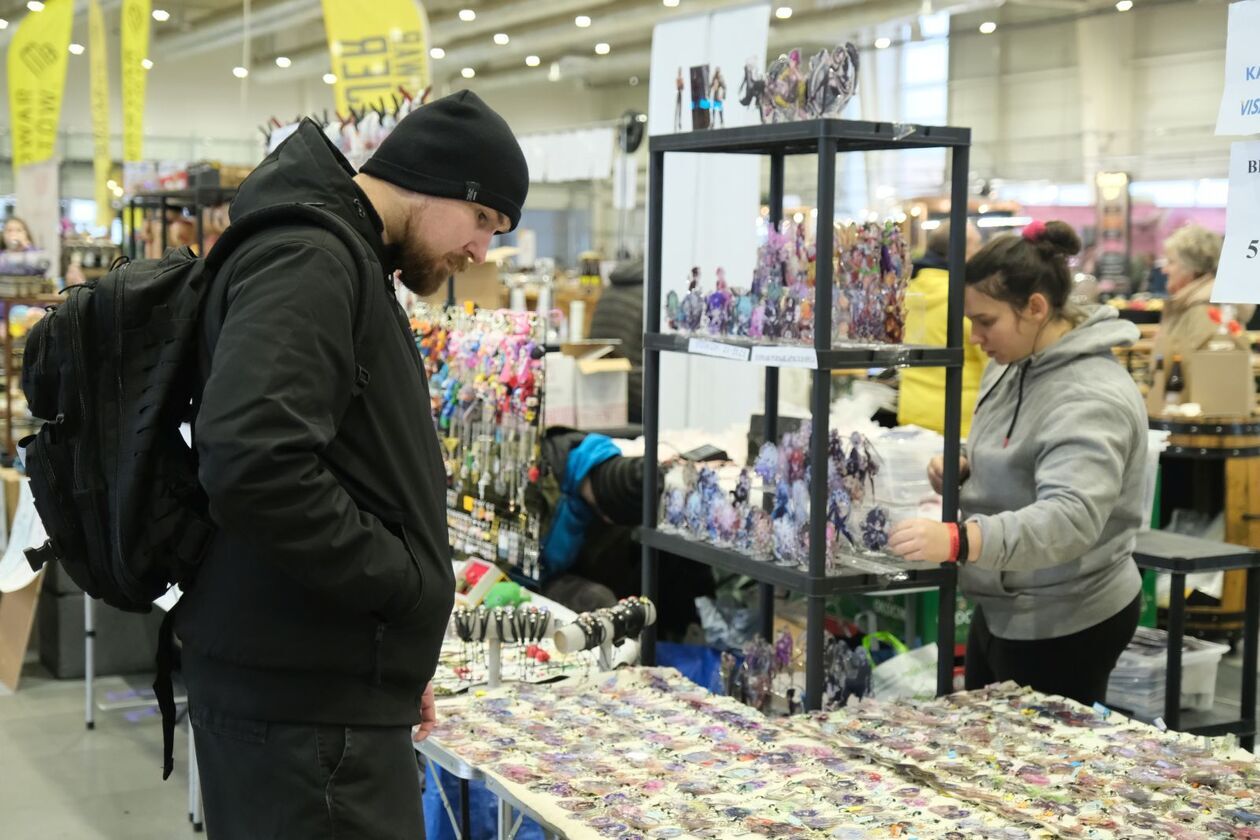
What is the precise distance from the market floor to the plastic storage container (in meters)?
0.22

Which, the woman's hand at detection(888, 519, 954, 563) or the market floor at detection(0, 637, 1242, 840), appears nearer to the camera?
the woman's hand at detection(888, 519, 954, 563)

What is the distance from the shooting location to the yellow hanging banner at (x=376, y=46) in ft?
21.1

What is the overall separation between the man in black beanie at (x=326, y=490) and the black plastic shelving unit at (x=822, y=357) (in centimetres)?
96

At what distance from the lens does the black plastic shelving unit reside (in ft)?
9.00

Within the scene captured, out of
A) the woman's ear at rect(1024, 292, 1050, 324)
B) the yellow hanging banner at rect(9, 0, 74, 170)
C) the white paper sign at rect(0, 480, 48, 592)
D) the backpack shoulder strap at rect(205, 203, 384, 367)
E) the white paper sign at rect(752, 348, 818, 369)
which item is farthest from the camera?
the yellow hanging banner at rect(9, 0, 74, 170)

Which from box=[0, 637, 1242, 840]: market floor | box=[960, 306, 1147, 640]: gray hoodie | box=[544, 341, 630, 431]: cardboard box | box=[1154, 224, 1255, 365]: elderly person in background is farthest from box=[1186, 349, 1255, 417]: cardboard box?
box=[960, 306, 1147, 640]: gray hoodie

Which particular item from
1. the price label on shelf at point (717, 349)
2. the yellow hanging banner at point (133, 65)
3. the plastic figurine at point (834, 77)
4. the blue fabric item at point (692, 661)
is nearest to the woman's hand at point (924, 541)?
the price label on shelf at point (717, 349)

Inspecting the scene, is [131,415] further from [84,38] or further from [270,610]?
[84,38]

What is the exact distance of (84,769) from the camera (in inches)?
184

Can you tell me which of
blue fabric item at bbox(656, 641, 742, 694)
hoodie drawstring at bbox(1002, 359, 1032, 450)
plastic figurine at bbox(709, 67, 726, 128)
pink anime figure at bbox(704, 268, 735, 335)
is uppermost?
plastic figurine at bbox(709, 67, 726, 128)

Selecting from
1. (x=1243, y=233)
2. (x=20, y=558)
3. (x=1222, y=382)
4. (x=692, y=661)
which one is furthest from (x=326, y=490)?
(x=1222, y=382)

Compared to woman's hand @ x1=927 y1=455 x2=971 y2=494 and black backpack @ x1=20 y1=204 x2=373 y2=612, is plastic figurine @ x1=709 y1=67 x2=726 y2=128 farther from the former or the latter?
black backpack @ x1=20 y1=204 x2=373 y2=612

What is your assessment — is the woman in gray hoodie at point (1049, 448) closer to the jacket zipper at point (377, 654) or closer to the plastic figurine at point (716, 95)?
the plastic figurine at point (716, 95)

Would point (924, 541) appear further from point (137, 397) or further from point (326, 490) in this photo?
point (137, 397)
